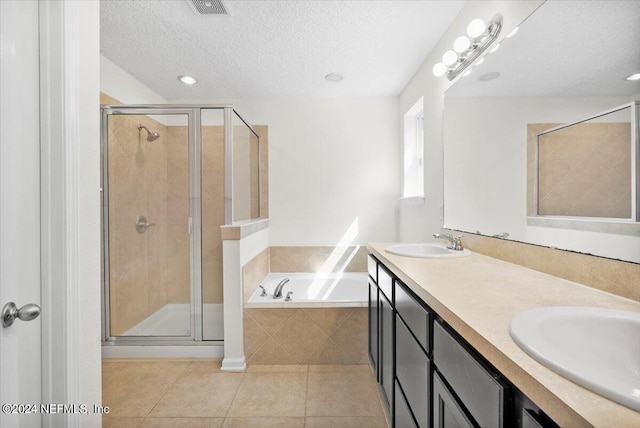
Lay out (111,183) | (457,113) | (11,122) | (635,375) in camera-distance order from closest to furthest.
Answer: (635,375) → (11,122) → (457,113) → (111,183)

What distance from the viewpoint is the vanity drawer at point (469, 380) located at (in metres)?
0.57

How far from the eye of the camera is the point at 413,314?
109 cm

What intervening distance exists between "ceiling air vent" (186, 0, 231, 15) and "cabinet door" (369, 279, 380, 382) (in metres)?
1.96

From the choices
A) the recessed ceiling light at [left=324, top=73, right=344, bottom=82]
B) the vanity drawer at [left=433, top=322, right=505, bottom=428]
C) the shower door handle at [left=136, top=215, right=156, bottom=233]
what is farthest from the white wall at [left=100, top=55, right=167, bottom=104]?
the vanity drawer at [left=433, top=322, right=505, bottom=428]

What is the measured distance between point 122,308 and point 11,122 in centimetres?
211

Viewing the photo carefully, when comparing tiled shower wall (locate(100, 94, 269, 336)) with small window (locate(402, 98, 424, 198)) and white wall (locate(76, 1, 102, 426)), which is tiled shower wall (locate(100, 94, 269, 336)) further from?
small window (locate(402, 98, 424, 198))

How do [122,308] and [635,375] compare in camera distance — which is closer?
[635,375]

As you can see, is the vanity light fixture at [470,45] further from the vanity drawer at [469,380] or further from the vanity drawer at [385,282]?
the vanity drawer at [469,380]

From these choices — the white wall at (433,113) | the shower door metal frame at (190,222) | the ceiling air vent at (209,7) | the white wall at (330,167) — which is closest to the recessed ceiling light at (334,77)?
the white wall at (330,167)

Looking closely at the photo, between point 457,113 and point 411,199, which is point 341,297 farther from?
point 457,113

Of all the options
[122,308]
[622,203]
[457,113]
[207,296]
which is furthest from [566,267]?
[122,308]

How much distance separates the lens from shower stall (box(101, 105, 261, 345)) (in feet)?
7.76

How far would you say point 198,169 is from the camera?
242 cm

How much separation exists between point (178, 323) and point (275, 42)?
2.35m
